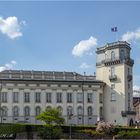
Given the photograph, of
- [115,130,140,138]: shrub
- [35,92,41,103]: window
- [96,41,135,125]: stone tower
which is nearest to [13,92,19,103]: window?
[35,92,41,103]: window

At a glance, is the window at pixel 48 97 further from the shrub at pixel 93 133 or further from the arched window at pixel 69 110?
the shrub at pixel 93 133

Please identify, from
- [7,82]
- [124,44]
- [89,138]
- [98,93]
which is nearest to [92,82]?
[98,93]

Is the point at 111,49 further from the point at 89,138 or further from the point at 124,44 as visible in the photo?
the point at 89,138

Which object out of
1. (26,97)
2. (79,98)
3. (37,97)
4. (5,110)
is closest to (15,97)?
(26,97)

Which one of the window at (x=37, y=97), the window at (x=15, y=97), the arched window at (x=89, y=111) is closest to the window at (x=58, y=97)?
the window at (x=37, y=97)

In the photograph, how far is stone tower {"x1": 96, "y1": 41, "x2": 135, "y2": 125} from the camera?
115 meters

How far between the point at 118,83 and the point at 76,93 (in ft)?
36.2

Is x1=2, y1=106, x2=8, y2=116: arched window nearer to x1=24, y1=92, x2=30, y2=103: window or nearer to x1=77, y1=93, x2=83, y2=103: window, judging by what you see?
x1=24, y1=92, x2=30, y2=103: window

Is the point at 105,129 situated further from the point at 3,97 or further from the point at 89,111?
the point at 3,97

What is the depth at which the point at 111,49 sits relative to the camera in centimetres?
11931

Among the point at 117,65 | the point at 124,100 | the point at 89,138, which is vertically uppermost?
the point at 117,65

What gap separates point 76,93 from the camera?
385 ft

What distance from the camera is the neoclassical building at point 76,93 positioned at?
113 m

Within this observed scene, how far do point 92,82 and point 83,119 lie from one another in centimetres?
985
